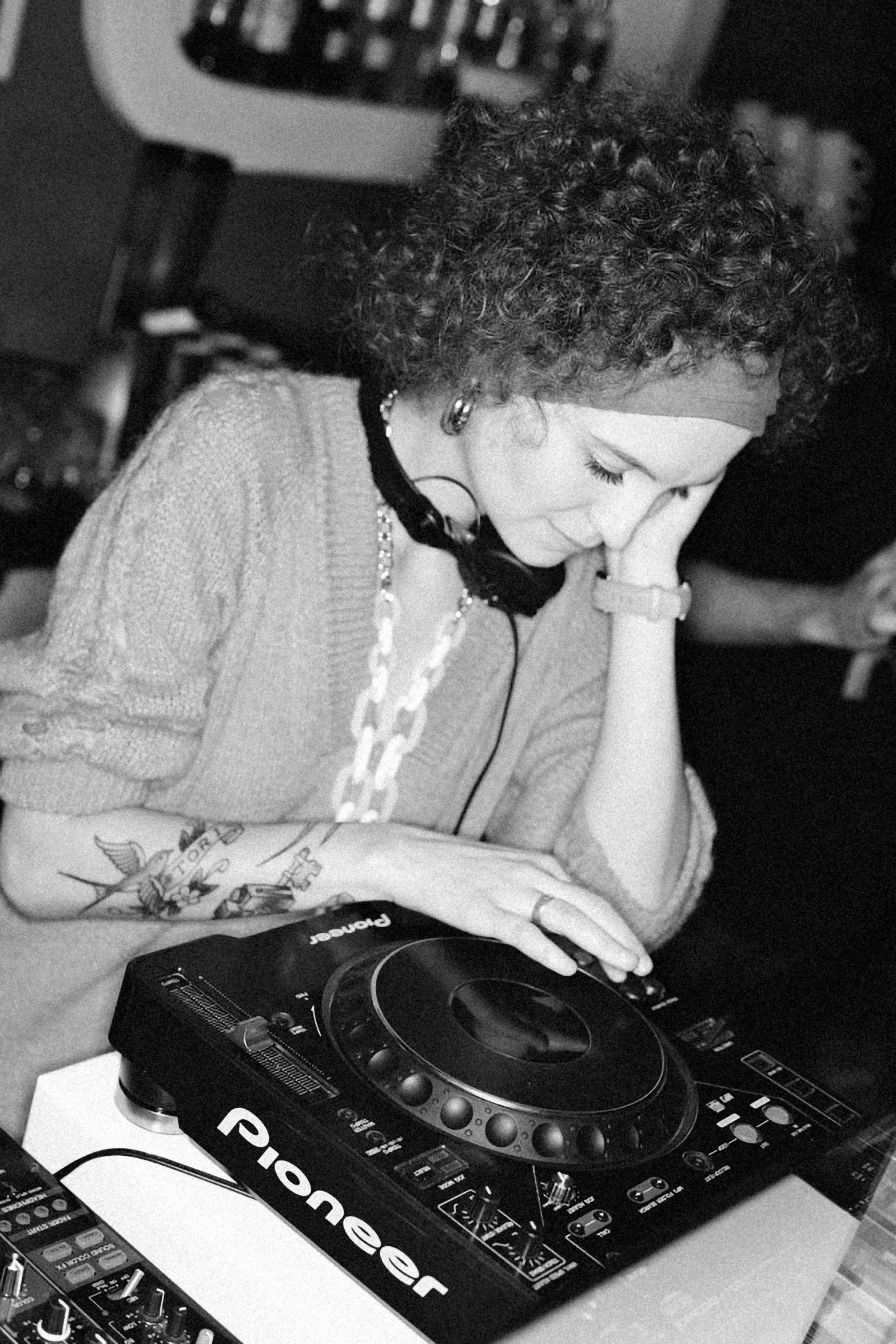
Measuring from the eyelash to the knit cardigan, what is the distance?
0.25 metres

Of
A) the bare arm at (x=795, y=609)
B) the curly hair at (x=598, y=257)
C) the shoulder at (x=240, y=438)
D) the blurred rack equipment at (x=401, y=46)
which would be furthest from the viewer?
the blurred rack equipment at (x=401, y=46)

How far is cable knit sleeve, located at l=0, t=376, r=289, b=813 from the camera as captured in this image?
121cm

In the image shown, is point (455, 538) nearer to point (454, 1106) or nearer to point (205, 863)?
point (205, 863)

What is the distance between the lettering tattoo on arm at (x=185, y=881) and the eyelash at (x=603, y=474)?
1.10 ft

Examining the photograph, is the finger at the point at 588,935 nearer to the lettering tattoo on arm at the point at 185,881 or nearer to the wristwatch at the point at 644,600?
the lettering tattoo on arm at the point at 185,881

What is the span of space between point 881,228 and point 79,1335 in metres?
1.92

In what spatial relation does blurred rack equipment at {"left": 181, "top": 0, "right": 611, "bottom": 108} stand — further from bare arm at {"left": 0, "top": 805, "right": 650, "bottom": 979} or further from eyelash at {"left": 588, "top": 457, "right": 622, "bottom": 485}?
bare arm at {"left": 0, "top": 805, "right": 650, "bottom": 979}

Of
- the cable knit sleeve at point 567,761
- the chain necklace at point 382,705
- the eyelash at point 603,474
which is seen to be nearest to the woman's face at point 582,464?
the eyelash at point 603,474

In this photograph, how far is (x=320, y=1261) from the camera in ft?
3.08

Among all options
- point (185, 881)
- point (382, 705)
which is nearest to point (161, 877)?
point (185, 881)

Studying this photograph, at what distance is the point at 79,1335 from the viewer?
761mm

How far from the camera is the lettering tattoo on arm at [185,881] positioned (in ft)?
4.15

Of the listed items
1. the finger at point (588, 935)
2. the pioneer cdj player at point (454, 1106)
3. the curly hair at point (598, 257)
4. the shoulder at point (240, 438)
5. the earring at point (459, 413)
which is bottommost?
the pioneer cdj player at point (454, 1106)

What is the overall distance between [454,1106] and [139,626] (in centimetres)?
50
